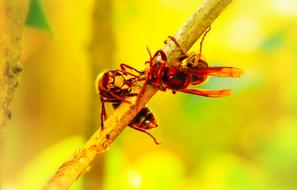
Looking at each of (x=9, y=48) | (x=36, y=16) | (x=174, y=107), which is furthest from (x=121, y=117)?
(x=174, y=107)

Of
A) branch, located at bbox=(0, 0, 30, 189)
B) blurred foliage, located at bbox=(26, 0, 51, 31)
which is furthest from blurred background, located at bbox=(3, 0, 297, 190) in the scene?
branch, located at bbox=(0, 0, 30, 189)

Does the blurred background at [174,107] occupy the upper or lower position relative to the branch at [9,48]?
upper

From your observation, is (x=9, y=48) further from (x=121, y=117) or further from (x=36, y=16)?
(x=36, y=16)

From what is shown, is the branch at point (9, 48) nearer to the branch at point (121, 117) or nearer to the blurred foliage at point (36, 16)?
the branch at point (121, 117)

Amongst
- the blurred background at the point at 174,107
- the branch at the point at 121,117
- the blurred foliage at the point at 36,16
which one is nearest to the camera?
the branch at the point at 121,117

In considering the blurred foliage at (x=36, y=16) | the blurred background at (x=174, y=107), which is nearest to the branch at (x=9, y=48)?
the blurred foliage at (x=36, y=16)

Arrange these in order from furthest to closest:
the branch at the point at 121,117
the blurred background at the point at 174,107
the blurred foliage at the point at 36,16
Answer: the blurred background at the point at 174,107 < the blurred foliage at the point at 36,16 < the branch at the point at 121,117

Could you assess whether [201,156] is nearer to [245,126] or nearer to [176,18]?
[245,126]
